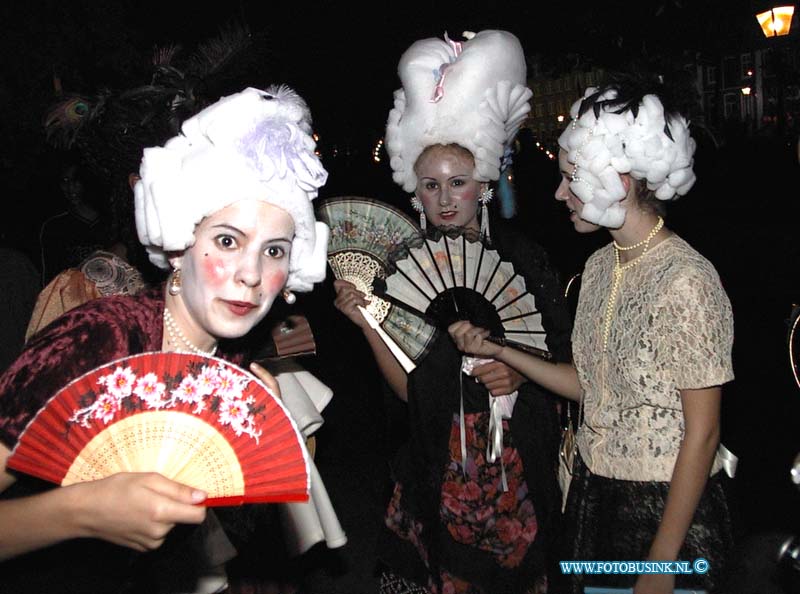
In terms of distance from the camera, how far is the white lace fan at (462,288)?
10.3 feet

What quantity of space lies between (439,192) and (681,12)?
493 cm

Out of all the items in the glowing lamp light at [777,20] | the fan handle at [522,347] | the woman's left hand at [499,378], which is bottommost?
the woman's left hand at [499,378]

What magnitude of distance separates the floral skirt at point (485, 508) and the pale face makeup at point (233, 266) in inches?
56.2

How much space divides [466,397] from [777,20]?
669 centimetres

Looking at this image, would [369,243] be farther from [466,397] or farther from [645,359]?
[645,359]

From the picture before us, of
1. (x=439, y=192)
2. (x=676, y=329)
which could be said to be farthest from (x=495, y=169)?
(x=676, y=329)

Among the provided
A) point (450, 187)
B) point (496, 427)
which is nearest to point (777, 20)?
point (450, 187)

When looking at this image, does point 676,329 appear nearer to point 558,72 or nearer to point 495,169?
point 495,169

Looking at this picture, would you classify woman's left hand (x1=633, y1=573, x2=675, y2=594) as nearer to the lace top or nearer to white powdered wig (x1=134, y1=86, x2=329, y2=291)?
the lace top

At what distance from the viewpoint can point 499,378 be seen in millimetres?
3059

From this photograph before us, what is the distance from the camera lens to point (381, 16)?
925 centimetres

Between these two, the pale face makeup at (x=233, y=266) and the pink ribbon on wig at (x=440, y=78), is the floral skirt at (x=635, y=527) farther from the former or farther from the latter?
the pink ribbon on wig at (x=440, y=78)

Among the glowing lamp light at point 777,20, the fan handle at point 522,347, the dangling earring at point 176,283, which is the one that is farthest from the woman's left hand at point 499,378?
the glowing lamp light at point 777,20

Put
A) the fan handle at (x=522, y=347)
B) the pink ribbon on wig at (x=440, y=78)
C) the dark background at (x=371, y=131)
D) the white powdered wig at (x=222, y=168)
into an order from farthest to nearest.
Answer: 1. the dark background at (x=371, y=131)
2. the pink ribbon on wig at (x=440, y=78)
3. the fan handle at (x=522, y=347)
4. the white powdered wig at (x=222, y=168)
